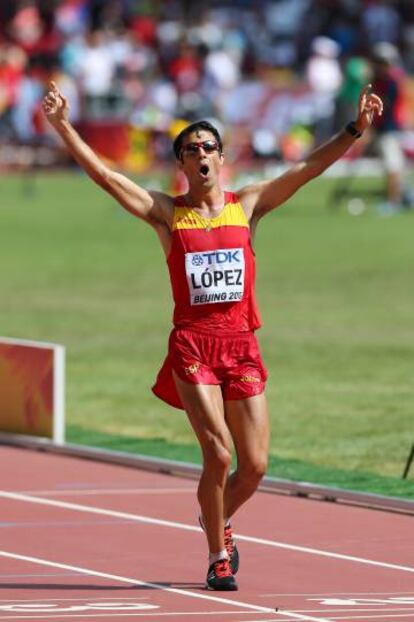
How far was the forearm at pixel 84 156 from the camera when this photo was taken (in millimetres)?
9484

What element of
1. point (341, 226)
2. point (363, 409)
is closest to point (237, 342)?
point (363, 409)

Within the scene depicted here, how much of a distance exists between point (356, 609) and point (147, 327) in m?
12.3

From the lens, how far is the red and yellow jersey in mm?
9414

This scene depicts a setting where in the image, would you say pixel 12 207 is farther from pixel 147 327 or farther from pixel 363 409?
pixel 363 409

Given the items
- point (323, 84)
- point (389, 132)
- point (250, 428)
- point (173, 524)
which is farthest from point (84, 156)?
point (323, 84)

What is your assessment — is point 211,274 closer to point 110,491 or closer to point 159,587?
point 159,587

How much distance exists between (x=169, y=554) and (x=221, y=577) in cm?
105

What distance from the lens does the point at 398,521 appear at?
36.8ft

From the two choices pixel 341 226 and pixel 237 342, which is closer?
pixel 237 342

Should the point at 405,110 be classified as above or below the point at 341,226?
above

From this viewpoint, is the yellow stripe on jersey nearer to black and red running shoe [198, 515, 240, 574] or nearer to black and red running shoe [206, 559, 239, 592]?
black and red running shoe [198, 515, 240, 574]

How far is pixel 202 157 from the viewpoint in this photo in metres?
9.44

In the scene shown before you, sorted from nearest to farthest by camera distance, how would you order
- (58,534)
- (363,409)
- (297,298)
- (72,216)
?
(58,534), (363,409), (297,298), (72,216)

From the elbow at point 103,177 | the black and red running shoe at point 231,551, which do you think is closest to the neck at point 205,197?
the elbow at point 103,177
